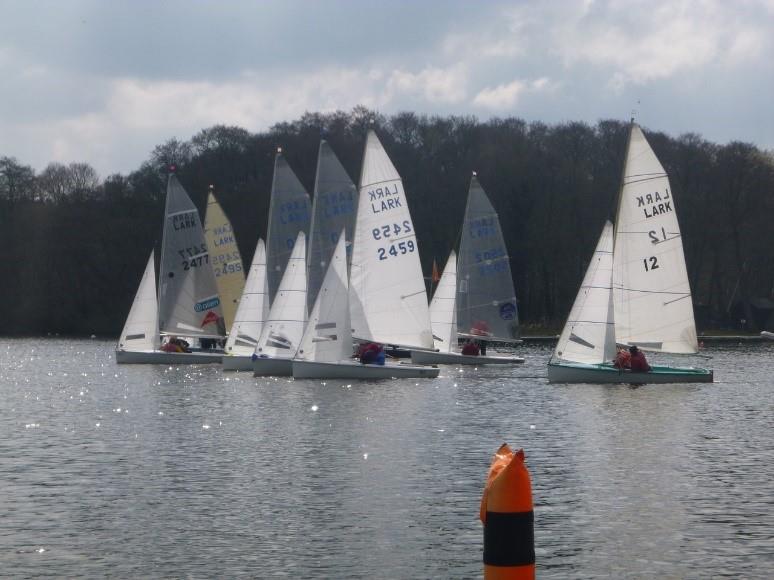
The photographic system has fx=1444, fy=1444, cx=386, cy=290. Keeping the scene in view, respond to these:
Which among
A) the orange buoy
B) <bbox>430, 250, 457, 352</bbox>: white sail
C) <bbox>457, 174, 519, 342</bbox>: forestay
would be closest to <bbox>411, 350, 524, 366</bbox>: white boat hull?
<bbox>430, 250, 457, 352</bbox>: white sail

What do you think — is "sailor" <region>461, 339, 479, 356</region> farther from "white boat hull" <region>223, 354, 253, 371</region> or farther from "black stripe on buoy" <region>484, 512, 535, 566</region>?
"black stripe on buoy" <region>484, 512, 535, 566</region>

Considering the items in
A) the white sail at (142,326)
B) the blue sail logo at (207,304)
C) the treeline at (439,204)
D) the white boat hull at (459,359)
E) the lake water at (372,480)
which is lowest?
the lake water at (372,480)

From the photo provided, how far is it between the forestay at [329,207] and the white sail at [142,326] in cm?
967

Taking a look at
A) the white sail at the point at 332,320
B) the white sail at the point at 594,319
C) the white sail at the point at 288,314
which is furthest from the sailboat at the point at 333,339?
the white sail at the point at 594,319

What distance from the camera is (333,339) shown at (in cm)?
4250

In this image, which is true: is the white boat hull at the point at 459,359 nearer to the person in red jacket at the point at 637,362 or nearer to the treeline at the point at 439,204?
the person in red jacket at the point at 637,362

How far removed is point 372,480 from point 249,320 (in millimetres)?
29305

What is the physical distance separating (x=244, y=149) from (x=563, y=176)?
27473 mm

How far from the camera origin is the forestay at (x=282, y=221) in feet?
178

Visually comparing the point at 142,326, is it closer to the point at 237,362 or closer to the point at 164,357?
the point at 164,357

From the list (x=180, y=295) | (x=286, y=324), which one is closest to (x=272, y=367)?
(x=286, y=324)

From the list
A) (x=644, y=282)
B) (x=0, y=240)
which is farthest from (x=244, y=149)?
(x=644, y=282)

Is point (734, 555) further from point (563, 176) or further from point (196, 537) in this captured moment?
point (563, 176)

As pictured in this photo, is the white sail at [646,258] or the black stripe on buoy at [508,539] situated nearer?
the black stripe on buoy at [508,539]
